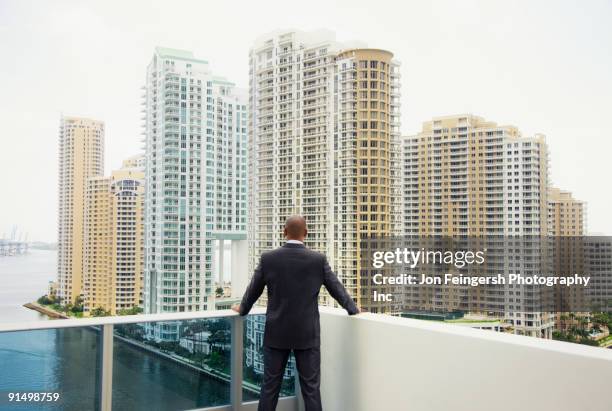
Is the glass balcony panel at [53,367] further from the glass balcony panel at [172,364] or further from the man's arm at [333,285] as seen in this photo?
the man's arm at [333,285]

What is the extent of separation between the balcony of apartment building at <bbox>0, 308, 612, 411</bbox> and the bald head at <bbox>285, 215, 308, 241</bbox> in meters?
0.48

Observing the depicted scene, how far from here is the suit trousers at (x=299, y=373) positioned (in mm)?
2336

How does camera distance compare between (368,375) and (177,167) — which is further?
(177,167)

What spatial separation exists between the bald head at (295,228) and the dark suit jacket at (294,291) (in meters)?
0.06

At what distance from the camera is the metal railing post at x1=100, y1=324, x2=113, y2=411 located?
2.31 metres

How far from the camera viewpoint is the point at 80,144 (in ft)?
52.8

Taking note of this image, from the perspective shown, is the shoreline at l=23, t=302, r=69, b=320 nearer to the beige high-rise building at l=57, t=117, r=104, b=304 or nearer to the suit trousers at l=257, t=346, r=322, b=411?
the beige high-rise building at l=57, t=117, r=104, b=304

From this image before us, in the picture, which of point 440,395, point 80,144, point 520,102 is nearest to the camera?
point 440,395

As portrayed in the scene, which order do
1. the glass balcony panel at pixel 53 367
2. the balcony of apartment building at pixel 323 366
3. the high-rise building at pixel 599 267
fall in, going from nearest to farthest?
the balcony of apartment building at pixel 323 366 < the glass balcony panel at pixel 53 367 < the high-rise building at pixel 599 267

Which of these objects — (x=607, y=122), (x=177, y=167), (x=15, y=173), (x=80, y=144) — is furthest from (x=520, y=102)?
(x=15, y=173)

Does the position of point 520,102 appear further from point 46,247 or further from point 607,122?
point 46,247

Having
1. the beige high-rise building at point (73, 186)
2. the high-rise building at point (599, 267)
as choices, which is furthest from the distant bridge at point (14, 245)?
the high-rise building at point (599, 267)

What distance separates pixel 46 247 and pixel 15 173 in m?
2.28

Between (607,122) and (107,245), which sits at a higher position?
(607,122)
